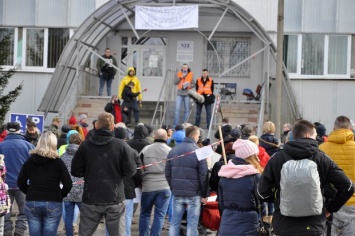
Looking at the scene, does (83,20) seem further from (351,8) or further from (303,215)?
(303,215)

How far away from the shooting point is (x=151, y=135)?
13898mm

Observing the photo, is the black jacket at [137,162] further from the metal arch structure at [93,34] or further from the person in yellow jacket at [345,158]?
the metal arch structure at [93,34]

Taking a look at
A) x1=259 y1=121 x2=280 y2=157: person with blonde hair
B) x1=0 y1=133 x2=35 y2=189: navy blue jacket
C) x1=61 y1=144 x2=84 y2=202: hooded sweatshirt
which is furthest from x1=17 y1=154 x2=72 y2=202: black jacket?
x1=259 y1=121 x2=280 y2=157: person with blonde hair

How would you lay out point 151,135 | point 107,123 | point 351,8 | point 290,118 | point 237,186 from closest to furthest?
point 237,186 < point 107,123 < point 151,135 < point 290,118 < point 351,8

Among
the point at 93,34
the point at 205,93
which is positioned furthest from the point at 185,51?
the point at 205,93

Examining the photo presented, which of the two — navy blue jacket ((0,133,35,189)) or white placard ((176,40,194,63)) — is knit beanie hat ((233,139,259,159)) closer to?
navy blue jacket ((0,133,35,189))

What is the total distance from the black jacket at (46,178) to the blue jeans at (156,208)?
2.17 metres

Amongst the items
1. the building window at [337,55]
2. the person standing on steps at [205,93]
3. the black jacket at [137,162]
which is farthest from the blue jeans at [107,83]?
the black jacket at [137,162]

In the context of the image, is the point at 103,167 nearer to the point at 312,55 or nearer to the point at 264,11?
the point at 264,11

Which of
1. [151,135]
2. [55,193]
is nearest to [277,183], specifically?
[55,193]

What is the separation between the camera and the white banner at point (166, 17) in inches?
922

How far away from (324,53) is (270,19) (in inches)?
87.9

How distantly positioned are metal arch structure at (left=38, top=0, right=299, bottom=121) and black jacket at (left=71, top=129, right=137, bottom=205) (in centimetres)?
1383

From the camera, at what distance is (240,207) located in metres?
9.14
